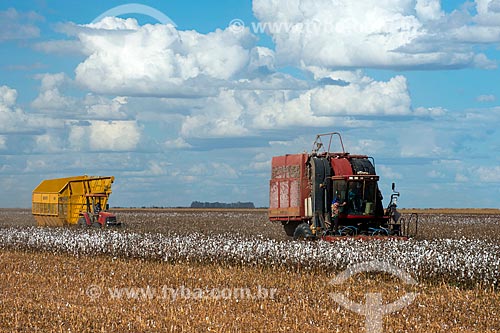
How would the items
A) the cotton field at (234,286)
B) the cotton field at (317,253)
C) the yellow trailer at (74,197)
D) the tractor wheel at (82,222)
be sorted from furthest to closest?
the yellow trailer at (74,197) < the tractor wheel at (82,222) < the cotton field at (317,253) < the cotton field at (234,286)

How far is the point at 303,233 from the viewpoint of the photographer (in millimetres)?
23375

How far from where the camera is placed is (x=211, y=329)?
36.6ft

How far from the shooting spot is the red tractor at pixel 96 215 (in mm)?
33312

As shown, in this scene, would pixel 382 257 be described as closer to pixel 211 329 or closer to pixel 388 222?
pixel 388 222

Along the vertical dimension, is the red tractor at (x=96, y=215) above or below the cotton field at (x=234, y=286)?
above

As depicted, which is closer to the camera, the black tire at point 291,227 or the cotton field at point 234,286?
the cotton field at point 234,286

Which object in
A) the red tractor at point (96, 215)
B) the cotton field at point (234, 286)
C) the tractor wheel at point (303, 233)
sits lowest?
the cotton field at point (234, 286)

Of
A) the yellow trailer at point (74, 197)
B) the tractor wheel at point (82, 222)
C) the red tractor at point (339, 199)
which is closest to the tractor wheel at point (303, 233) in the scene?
the red tractor at point (339, 199)

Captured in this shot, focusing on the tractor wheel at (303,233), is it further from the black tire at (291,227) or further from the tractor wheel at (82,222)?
the tractor wheel at (82,222)

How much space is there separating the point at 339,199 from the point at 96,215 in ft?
49.3

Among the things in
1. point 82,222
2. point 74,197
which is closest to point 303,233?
point 82,222

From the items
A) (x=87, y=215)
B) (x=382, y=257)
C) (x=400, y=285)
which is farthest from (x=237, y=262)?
(x=87, y=215)

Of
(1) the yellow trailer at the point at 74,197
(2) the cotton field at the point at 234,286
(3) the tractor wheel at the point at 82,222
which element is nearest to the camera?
(2) the cotton field at the point at 234,286

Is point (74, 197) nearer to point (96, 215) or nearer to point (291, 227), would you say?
point (96, 215)
